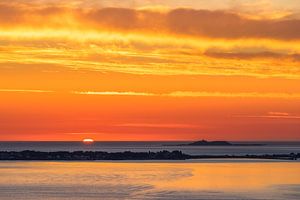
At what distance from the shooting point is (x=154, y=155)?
100875 millimetres

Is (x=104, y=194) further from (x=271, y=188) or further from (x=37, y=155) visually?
(x=37, y=155)

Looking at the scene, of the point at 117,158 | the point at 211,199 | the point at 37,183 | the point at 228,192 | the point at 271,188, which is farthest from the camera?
the point at 117,158

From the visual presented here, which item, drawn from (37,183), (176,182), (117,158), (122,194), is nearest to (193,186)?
(176,182)

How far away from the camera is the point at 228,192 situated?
41.6 metres

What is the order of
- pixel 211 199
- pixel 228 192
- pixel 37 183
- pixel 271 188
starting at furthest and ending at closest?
pixel 37 183 → pixel 271 188 → pixel 228 192 → pixel 211 199

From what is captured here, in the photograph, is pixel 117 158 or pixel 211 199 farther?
pixel 117 158

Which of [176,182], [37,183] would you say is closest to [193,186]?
[176,182]

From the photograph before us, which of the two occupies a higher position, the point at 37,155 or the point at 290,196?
the point at 37,155

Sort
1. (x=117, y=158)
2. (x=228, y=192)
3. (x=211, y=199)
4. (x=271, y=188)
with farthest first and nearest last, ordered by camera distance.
Answer: (x=117, y=158)
(x=271, y=188)
(x=228, y=192)
(x=211, y=199)

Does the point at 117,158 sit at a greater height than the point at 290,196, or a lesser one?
greater

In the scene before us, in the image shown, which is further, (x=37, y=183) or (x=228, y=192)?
(x=37, y=183)

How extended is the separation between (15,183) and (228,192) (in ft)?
56.4

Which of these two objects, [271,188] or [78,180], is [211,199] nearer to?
[271,188]

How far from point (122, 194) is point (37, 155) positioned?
61.6 metres
